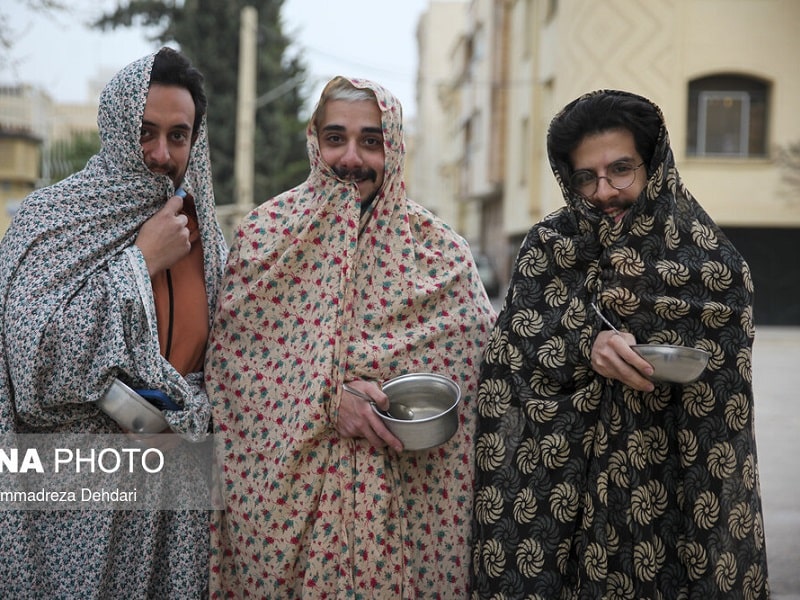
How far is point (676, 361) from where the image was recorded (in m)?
2.18

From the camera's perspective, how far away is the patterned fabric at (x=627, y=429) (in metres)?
2.36

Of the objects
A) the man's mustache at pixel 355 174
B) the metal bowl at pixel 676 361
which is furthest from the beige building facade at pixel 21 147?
the metal bowl at pixel 676 361

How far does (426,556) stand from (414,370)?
1.91 ft

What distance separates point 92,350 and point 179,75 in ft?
2.83

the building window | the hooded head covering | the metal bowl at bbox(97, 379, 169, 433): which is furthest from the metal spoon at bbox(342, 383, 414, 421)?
the building window

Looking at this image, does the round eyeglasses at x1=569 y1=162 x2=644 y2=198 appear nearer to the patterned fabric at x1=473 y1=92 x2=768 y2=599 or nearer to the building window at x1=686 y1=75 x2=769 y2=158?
the patterned fabric at x1=473 y1=92 x2=768 y2=599

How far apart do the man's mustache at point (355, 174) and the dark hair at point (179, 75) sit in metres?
0.47

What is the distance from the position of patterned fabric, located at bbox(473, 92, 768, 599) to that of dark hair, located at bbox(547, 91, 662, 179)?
60mm

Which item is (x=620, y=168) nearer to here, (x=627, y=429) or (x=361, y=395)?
(x=627, y=429)

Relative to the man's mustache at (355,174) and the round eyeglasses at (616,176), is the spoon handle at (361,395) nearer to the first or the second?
the man's mustache at (355,174)

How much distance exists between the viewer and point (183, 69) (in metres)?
2.73

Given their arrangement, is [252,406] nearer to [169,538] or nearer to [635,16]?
[169,538]

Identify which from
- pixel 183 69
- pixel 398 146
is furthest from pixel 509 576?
pixel 183 69

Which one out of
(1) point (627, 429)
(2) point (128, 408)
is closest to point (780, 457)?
(1) point (627, 429)
